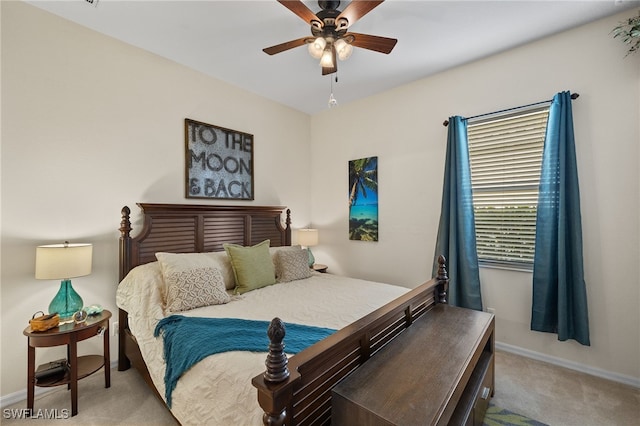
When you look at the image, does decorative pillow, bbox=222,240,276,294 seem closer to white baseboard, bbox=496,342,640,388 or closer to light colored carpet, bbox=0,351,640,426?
light colored carpet, bbox=0,351,640,426

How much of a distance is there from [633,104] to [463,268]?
1.85 metres

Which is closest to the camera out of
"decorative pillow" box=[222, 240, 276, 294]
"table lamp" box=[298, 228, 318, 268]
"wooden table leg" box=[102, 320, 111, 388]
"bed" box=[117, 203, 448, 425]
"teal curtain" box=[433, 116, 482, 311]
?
"bed" box=[117, 203, 448, 425]

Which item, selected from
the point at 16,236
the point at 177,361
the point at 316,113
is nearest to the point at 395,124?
the point at 316,113

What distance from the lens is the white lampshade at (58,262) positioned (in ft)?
6.05

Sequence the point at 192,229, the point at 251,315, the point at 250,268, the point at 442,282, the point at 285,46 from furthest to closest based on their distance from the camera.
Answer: the point at 192,229 → the point at 250,268 → the point at 442,282 → the point at 285,46 → the point at 251,315

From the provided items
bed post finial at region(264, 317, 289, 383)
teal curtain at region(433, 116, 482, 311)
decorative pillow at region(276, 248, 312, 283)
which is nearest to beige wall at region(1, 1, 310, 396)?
decorative pillow at region(276, 248, 312, 283)

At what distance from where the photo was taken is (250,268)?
2.62 metres

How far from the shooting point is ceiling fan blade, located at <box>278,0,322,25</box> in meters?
1.62

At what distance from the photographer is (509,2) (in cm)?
205

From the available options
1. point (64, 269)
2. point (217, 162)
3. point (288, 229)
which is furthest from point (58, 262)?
point (288, 229)

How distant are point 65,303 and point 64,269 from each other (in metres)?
0.34

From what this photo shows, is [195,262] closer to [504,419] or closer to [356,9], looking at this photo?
[356,9]

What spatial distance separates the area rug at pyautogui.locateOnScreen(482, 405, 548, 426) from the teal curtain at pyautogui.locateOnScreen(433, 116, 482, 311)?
3.27ft

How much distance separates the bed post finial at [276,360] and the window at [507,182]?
2.59 metres
